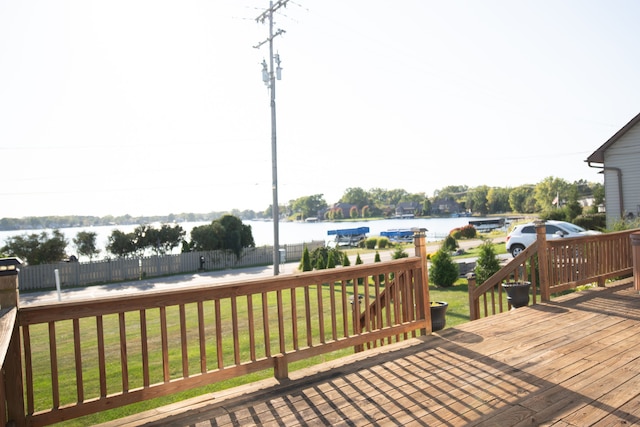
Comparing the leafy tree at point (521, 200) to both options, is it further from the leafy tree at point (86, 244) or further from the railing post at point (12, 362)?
the railing post at point (12, 362)

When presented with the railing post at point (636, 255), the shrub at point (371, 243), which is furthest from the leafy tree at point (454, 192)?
the railing post at point (636, 255)

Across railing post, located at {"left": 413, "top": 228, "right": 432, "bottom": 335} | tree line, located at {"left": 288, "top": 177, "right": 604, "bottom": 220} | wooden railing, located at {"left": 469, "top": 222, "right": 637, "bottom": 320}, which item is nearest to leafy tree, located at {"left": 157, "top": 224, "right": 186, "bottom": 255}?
wooden railing, located at {"left": 469, "top": 222, "right": 637, "bottom": 320}

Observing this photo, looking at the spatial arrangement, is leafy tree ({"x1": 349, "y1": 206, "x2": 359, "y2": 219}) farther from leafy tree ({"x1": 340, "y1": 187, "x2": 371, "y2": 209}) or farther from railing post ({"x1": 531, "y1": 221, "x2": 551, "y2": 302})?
railing post ({"x1": 531, "y1": 221, "x2": 551, "y2": 302})

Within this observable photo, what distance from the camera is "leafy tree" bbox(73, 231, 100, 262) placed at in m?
21.9

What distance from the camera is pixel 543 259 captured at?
612 cm

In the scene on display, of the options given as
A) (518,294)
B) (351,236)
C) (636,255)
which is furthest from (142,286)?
(351,236)

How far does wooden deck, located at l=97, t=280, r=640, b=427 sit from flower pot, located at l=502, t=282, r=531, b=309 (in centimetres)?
149

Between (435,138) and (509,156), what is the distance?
16.5 meters

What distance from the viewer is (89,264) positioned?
2120 cm

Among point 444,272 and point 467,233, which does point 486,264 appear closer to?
point 444,272

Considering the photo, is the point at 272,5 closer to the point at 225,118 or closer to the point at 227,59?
the point at 227,59

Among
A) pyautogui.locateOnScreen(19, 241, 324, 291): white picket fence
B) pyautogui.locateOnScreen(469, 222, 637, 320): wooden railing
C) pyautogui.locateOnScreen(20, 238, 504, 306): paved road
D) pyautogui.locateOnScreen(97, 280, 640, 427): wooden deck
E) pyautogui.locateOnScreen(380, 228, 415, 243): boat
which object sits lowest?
pyautogui.locateOnScreen(380, 228, 415, 243): boat

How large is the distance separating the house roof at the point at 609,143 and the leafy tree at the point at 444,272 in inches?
293

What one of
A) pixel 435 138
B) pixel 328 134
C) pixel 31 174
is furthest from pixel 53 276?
pixel 435 138
